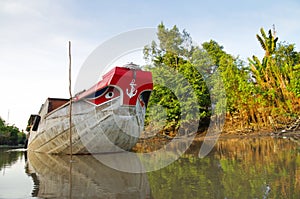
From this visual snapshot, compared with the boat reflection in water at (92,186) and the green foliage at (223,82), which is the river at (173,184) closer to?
the boat reflection in water at (92,186)

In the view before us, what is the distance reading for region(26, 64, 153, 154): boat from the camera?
905 cm

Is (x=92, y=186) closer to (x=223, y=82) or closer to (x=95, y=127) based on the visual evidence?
(x=95, y=127)

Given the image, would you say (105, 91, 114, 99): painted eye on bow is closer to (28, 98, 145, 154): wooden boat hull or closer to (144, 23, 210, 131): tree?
(28, 98, 145, 154): wooden boat hull

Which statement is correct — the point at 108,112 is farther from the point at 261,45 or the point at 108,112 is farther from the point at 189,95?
the point at 261,45

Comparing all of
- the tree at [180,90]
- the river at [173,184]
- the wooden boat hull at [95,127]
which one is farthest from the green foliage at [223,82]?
the river at [173,184]

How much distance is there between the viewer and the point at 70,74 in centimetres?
839

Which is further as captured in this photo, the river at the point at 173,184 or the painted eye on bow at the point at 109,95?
the painted eye on bow at the point at 109,95

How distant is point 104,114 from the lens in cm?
907

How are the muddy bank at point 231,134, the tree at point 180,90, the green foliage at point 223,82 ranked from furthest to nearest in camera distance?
the tree at point 180,90, the green foliage at point 223,82, the muddy bank at point 231,134

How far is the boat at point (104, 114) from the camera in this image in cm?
905

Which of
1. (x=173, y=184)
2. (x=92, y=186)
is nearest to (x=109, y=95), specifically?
(x=92, y=186)

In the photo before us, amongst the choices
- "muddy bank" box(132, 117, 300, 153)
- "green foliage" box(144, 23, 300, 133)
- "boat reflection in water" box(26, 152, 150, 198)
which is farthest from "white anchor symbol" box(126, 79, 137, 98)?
"green foliage" box(144, 23, 300, 133)

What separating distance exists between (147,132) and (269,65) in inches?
396

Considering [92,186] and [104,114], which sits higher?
[104,114]
